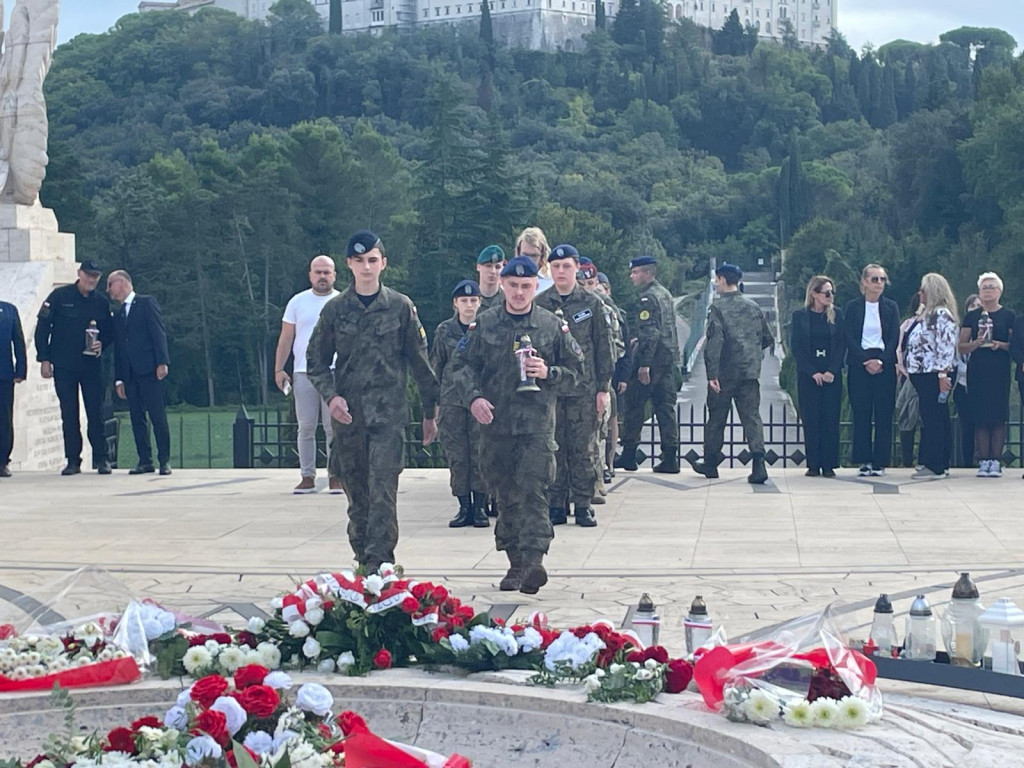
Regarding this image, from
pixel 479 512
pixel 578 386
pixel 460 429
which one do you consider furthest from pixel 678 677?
pixel 479 512

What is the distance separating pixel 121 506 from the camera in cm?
1207

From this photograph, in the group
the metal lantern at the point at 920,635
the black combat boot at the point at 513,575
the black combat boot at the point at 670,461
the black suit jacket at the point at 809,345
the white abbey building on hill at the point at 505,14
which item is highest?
the white abbey building on hill at the point at 505,14

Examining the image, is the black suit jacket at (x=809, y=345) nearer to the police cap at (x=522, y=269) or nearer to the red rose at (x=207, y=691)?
the police cap at (x=522, y=269)

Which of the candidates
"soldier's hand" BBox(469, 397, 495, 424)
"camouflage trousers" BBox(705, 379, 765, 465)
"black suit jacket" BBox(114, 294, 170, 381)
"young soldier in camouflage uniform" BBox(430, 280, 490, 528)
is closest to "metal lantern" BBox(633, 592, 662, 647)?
"soldier's hand" BBox(469, 397, 495, 424)

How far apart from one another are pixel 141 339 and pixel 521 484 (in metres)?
6.44

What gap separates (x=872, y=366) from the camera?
1348 cm

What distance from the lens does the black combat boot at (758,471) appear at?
43.0 feet

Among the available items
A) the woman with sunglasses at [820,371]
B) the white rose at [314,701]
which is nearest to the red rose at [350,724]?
the white rose at [314,701]

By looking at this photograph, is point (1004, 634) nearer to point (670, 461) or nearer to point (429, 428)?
point (429, 428)

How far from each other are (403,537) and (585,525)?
1.16m

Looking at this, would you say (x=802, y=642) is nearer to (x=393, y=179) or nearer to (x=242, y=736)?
(x=242, y=736)

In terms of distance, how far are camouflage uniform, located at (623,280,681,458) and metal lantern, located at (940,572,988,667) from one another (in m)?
7.88

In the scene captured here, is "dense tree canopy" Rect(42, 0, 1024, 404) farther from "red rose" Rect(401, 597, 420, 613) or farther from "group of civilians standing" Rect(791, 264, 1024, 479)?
"red rose" Rect(401, 597, 420, 613)

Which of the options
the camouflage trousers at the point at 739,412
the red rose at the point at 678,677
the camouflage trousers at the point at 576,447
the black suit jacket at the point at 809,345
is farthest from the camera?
the black suit jacket at the point at 809,345
